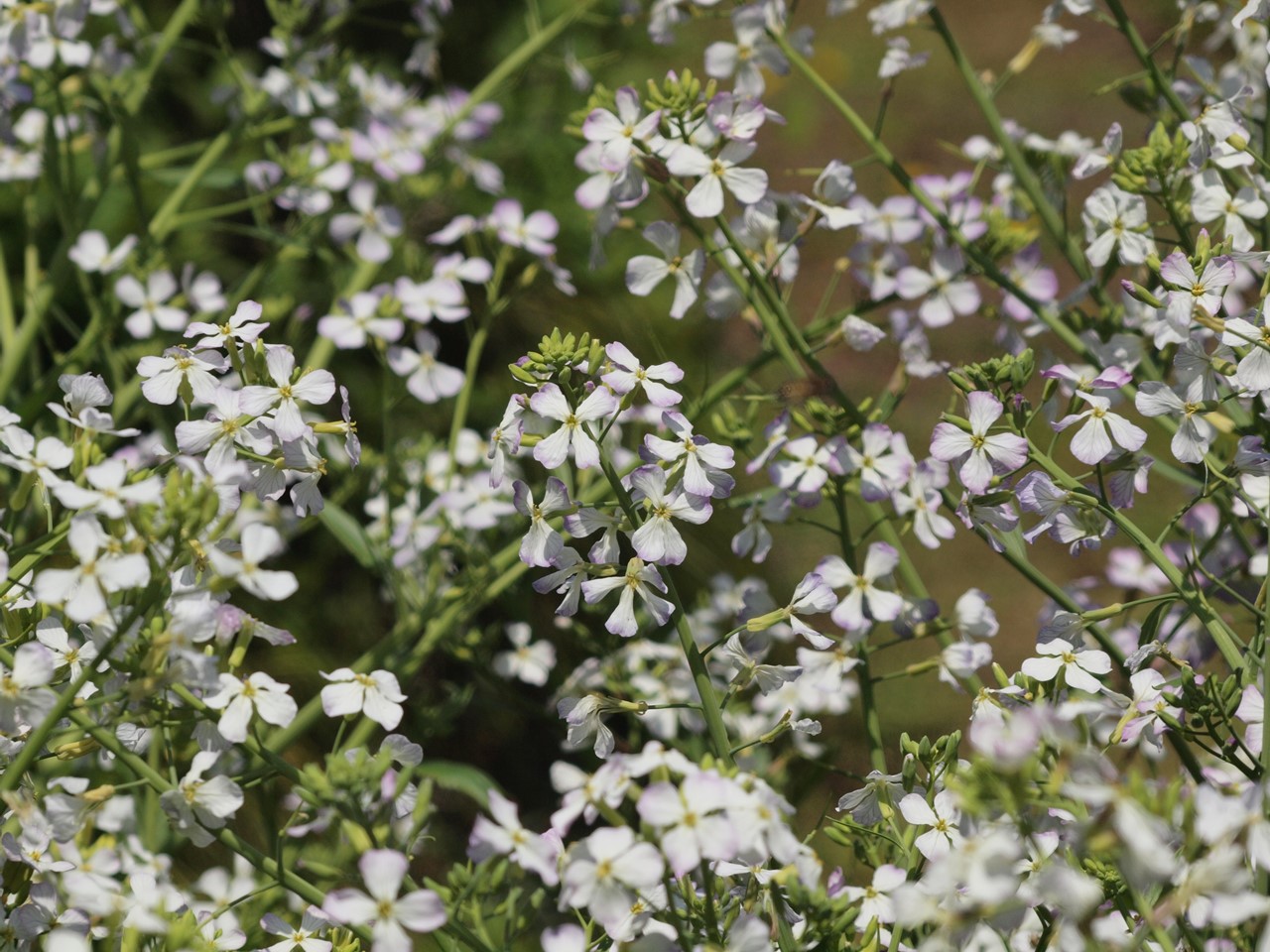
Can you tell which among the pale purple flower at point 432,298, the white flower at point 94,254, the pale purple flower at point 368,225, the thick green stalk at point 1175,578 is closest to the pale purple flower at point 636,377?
the thick green stalk at point 1175,578

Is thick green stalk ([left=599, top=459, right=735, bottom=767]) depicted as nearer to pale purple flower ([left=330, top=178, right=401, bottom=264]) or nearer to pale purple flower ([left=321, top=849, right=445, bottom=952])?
pale purple flower ([left=321, top=849, right=445, bottom=952])

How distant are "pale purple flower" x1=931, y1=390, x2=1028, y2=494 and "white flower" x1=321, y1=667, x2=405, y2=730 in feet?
2.08

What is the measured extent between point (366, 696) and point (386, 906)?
0.33m

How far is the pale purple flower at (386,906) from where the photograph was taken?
0.81 m

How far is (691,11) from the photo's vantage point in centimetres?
180

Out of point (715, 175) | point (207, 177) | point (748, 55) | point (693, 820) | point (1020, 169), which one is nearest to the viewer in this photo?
point (693, 820)

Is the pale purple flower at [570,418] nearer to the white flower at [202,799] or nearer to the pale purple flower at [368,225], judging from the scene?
the white flower at [202,799]

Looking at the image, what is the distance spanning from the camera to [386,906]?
83 centimetres

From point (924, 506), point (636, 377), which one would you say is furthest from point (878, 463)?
point (636, 377)

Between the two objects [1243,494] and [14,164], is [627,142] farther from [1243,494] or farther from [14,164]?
[14,164]

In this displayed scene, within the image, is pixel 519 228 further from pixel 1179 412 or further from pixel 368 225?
pixel 1179 412

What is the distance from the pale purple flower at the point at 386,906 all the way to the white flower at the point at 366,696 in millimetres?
264

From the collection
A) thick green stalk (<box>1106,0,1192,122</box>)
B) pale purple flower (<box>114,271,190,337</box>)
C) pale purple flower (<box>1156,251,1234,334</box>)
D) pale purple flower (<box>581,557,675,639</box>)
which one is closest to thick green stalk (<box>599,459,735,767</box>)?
pale purple flower (<box>581,557,675,639</box>)

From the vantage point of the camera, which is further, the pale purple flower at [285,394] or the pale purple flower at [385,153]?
the pale purple flower at [385,153]
